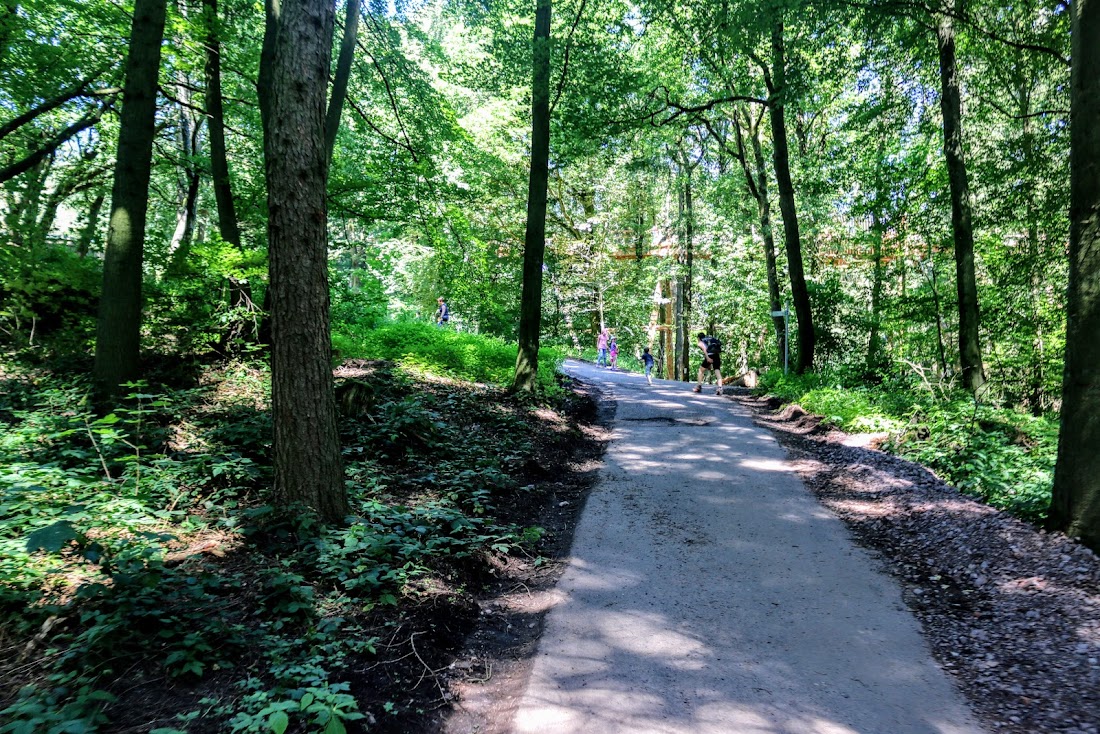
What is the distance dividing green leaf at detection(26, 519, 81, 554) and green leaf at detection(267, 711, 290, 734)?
1307mm

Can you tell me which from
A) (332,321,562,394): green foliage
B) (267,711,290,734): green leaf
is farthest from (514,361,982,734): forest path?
(332,321,562,394): green foliage

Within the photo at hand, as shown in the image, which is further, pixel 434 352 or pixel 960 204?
pixel 434 352

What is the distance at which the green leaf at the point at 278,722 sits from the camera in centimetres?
250

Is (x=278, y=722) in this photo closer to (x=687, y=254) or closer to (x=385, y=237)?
(x=385, y=237)

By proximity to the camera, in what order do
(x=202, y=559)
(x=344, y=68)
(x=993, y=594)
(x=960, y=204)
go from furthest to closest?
(x=960, y=204), (x=344, y=68), (x=993, y=594), (x=202, y=559)

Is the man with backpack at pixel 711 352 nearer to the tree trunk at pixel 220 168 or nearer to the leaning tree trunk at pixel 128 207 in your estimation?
the tree trunk at pixel 220 168

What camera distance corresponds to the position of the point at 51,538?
2.76 metres

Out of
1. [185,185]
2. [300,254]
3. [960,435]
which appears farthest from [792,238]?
[185,185]

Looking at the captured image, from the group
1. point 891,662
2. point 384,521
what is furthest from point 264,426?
point 891,662

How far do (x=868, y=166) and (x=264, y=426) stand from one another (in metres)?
15.0

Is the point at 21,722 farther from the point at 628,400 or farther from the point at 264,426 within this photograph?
the point at 628,400

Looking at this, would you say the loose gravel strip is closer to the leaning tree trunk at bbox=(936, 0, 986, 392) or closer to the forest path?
the forest path

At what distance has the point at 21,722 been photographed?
222 centimetres

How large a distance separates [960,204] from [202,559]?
12495 millimetres
